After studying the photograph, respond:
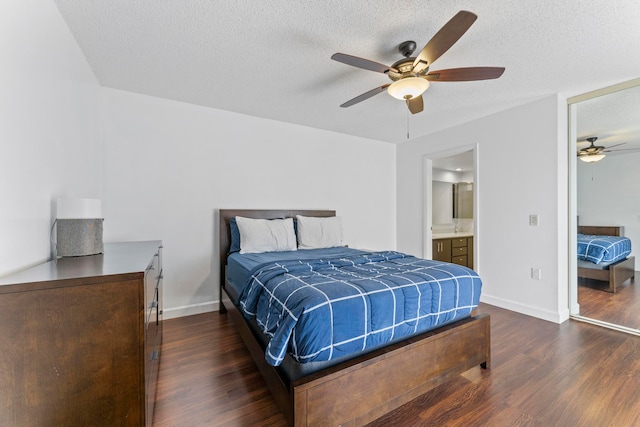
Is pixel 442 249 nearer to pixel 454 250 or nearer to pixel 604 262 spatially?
pixel 454 250

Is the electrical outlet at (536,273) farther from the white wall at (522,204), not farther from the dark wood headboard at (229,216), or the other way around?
the dark wood headboard at (229,216)

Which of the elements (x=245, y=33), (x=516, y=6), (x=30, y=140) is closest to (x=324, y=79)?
(x=245, y=33)

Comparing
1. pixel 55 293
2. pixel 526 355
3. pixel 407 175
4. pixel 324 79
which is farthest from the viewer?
pixel 407 175

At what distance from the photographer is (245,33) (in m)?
1.91

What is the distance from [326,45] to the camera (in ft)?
6.69

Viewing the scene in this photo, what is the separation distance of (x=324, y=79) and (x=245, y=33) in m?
0.85

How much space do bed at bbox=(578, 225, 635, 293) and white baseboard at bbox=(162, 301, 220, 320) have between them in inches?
167

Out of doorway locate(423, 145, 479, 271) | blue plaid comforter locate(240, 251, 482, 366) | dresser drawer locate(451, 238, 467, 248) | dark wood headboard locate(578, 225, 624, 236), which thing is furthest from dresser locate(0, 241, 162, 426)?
dresser drawer locate(451, 238, 467, 248)

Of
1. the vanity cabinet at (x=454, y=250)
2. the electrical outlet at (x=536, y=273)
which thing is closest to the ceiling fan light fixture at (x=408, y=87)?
the electrical outlet at (x=536, y=273)

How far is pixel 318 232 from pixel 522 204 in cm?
241

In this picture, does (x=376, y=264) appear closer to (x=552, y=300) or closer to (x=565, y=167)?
(x=552, y=300)

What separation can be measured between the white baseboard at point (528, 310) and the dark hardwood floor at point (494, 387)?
28 centimetres

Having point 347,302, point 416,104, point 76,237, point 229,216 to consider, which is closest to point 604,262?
point 416,104

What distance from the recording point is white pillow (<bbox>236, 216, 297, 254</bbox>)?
307 cm
